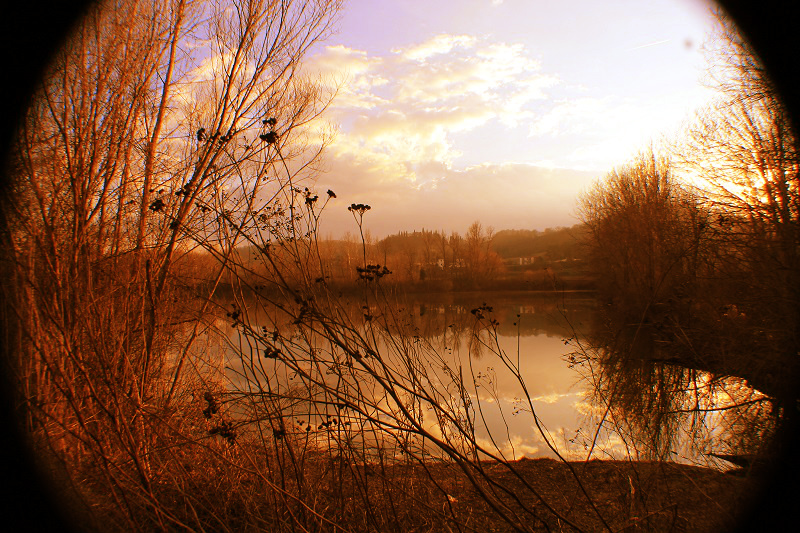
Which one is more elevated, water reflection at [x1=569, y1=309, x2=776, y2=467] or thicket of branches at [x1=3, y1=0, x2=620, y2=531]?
thicket of branches at [x1=3, y1=0, x2=620, y2=531]

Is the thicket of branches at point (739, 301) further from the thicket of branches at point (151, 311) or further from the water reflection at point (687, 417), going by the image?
the thicket of branches at point (151, 311)

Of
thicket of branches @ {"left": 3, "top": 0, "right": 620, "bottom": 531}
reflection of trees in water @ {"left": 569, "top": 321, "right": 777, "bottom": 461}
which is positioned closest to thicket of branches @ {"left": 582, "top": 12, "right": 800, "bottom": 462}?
reflection of trees in water @ {"left": 569, "top": 321, "right": 777, "bottom": 461}

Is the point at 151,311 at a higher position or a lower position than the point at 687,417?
higher

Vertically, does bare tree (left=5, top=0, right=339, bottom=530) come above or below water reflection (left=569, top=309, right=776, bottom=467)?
above

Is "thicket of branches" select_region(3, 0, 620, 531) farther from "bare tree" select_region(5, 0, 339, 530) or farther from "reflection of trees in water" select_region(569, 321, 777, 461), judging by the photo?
"reflection of trees in water" select_region(569, 321, 777, 461)

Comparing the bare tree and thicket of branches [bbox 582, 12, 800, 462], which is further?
thicket of branches [bbox 582, 12, 800, 462]

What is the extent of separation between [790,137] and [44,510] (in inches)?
356

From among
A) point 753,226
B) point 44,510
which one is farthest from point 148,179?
point 753,226

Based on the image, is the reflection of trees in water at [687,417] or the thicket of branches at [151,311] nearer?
the thicket of branches at [151,311]

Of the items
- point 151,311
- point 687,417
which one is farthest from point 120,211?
point 687,417

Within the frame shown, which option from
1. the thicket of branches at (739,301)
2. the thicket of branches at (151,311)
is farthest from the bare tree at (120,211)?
the thicket of branches at (739,301)

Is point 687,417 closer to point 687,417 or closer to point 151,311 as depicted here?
point 687,417

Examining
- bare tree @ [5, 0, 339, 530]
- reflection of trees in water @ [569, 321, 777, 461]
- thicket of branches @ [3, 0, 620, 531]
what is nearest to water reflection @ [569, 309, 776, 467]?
reflection of trees in water @ [569, 321, 777, 461]

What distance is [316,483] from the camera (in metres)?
2.68
